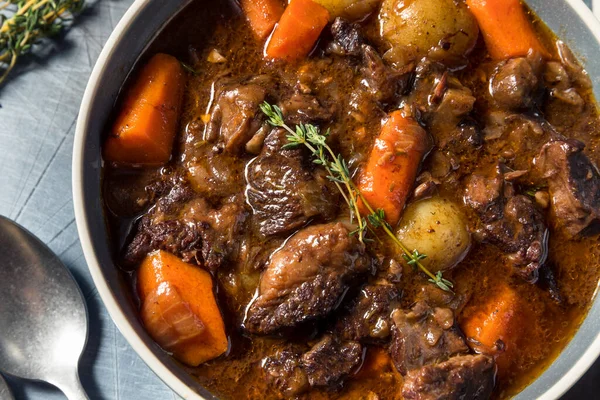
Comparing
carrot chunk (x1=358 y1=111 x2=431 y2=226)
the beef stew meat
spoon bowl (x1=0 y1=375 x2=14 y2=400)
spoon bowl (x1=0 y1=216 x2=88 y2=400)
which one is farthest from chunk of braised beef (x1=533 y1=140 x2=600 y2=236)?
spoon bowl (x1=0 y1=375 x2=14 y2=400)

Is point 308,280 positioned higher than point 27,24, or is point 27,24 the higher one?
point 27,24

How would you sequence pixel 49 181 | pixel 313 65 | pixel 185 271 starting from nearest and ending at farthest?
pixel 185 271 < pixel 313 65 < pixel 49 181

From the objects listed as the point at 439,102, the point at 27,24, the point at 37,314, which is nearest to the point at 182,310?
the point at 37,314

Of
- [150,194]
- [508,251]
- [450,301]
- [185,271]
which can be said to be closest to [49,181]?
[150,194]

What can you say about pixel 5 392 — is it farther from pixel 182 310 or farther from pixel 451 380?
pixel 451 380

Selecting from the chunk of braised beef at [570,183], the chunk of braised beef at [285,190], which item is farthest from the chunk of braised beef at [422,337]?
the chunk of braised beef at [570,183]

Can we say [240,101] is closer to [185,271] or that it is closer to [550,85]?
[185,271]

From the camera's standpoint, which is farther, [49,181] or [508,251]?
[49,181]

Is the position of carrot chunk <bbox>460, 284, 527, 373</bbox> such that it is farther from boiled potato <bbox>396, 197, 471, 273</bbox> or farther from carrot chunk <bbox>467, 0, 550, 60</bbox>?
carrot chunk <bbox>467, 0, 550, 60</bbox>
